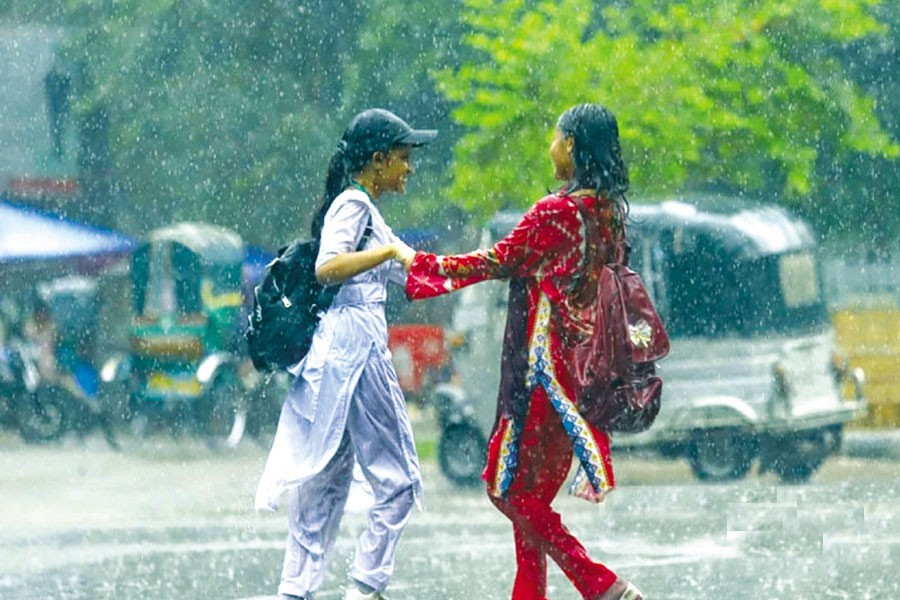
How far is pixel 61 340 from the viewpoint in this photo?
94.1ft

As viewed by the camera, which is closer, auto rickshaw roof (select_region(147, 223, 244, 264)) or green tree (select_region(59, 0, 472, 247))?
Answer: auto rickshaw roof (select_region(147, 223, 244, 264))

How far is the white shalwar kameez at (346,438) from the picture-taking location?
24.5ft

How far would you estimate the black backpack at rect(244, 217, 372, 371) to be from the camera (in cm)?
746

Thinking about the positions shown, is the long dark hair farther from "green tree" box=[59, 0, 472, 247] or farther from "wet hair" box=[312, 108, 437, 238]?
"green tree" box=[59, 0, 472, 247]

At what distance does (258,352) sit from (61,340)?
2164 centimetres

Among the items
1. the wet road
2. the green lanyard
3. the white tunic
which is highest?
the green lanyard

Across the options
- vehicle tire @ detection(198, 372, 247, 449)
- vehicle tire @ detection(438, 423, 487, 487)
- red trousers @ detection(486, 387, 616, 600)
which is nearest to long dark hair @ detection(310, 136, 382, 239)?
red trousers @ detection(486, 387, 616, 600)

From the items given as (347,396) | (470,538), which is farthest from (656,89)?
(347,396)

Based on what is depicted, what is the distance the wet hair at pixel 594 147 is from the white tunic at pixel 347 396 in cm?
75

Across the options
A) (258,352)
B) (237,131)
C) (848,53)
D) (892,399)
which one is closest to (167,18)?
(237,131)

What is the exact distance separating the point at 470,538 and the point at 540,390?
5.01 meters

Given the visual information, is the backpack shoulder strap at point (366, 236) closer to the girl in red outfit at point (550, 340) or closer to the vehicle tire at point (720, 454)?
the girl in red outfit at point (550, 340)

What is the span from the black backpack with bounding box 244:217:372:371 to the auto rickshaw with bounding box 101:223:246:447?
1494 cm

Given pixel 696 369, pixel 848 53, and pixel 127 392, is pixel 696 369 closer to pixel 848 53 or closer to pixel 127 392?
pixel 127 392
